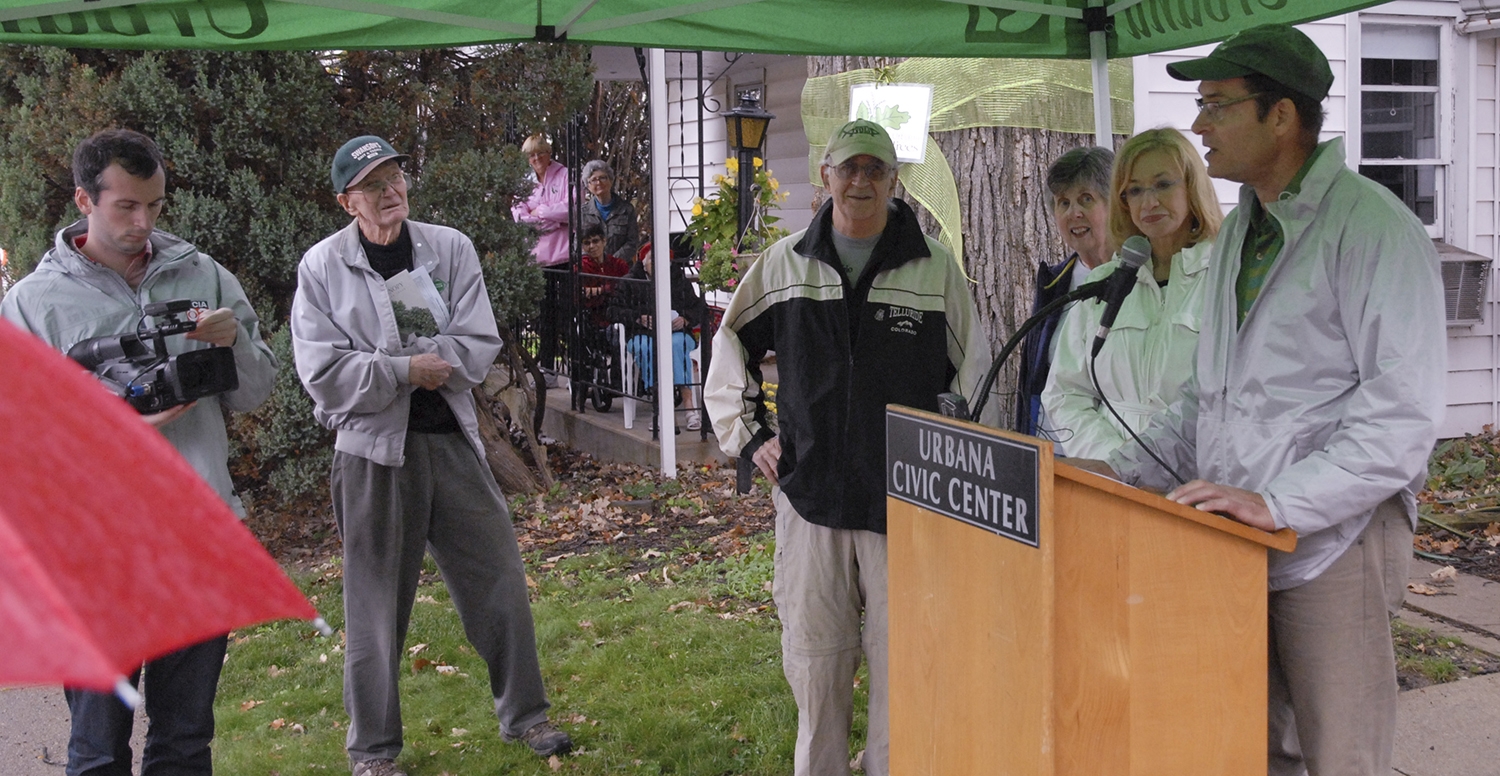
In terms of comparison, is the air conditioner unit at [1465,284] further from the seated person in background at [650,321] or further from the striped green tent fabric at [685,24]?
the striped green tent fabric at [685,24]

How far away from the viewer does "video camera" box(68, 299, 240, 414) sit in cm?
319

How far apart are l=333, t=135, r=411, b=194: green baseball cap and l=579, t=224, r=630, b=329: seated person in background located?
18.4 feet

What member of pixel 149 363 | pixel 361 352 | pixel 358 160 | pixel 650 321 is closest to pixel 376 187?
pixel 358 160

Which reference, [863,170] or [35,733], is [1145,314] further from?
[35,733]

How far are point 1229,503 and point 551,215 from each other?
904cm

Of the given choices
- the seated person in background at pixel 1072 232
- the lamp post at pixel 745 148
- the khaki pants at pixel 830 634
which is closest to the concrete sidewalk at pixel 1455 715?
the seated person in background at pixel 1072 232

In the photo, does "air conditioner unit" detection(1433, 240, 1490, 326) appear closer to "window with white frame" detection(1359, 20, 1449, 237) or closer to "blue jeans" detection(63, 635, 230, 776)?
"window with white frame" detection(1359, 20, 1449, 237)

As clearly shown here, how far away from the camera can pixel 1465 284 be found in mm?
8875

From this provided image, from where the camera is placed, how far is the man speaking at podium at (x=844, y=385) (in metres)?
Result: 3.67

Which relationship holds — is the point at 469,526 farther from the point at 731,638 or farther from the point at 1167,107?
the point at 1167,107

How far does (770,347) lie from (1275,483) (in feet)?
6.23

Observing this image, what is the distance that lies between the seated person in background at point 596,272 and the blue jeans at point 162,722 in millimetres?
6584

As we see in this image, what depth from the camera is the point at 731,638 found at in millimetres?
5730

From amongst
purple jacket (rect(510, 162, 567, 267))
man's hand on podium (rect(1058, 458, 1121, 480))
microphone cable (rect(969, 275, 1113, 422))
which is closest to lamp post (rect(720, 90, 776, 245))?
purple jacket (rect(510, 162, 567, 267))
